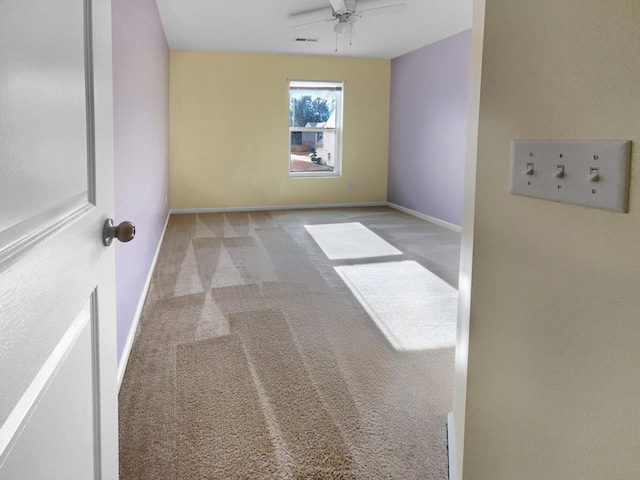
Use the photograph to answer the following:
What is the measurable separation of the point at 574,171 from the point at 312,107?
7.19 meters

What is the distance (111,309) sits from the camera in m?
1.06

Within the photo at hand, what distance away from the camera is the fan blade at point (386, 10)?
4543 millimetres

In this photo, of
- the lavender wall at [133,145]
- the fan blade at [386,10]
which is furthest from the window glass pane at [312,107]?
the lavender wall at [133,145]

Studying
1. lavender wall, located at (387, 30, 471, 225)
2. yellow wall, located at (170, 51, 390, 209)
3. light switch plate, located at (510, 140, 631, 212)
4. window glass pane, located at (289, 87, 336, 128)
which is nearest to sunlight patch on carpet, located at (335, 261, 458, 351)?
light switch plate, located at (510, 140, 631, 212)

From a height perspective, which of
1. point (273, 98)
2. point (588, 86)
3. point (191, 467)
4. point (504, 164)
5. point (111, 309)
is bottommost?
point (191, 467)

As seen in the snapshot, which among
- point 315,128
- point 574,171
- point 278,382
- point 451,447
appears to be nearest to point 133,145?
point 278,382

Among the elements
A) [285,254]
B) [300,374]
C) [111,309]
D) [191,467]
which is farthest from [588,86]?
[285,254]

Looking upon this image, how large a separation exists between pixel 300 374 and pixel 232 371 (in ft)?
1.04

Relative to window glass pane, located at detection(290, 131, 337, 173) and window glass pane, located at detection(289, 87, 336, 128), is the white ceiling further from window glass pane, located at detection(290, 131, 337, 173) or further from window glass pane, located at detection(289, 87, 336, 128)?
window glass pane, located at detection(290, 131, 337, 173)

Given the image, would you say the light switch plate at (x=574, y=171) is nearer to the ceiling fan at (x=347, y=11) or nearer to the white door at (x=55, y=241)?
the white door at (x=55, y=241)

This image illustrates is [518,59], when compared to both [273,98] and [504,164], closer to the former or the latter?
[504,164]

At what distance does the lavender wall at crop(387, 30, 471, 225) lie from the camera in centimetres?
591

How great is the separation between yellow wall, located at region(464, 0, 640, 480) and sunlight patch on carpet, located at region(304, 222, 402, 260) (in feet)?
11.6

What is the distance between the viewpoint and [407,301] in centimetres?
332
